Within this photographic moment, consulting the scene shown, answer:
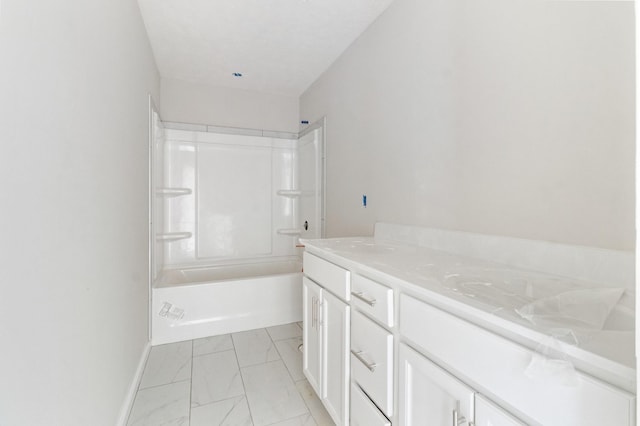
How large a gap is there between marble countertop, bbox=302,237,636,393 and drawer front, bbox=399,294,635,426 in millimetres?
21

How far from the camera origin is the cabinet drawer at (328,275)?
1237mm

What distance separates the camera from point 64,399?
2.90 feet

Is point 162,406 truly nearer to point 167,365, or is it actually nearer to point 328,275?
point 167,365

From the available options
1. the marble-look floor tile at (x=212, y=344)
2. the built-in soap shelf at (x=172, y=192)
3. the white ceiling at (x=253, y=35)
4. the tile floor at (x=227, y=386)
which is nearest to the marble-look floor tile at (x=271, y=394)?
the tile floor at (x=227, y=386)

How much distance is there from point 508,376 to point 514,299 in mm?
225

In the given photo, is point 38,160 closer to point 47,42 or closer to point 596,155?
point 47,42

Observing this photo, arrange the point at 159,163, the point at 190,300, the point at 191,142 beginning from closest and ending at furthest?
1. the point at 190,300
2. the point at 159,163
3. the point at 191,142

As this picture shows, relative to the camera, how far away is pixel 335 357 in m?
1.32

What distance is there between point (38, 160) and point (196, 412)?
143cm

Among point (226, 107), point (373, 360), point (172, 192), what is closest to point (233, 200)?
point (172, 192)

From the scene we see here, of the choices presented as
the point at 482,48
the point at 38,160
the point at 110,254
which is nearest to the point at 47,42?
the point at 38,160

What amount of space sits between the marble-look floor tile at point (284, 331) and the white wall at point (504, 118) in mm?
1178

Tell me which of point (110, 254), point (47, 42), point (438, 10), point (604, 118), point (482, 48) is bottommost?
point (110, 254)

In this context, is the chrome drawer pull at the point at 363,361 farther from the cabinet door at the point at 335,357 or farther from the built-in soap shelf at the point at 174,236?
the built-in soap shelf at the point at 174,236
